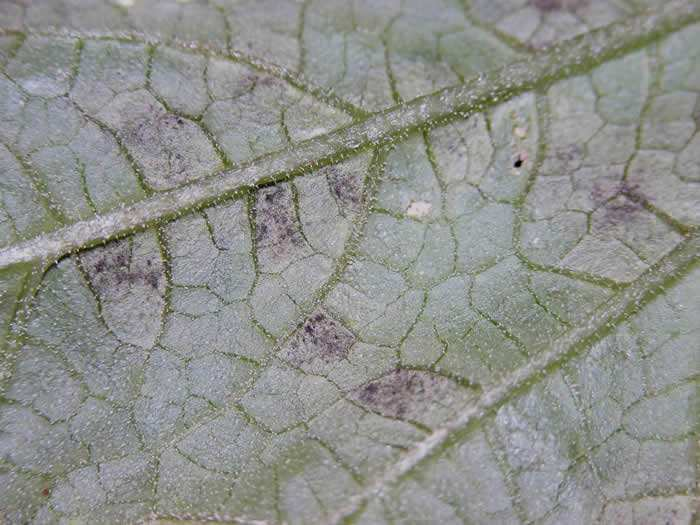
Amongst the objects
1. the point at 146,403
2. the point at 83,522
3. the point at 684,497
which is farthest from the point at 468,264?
the point at 83,522

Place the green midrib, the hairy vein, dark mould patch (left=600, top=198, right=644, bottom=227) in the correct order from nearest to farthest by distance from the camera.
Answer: the hairy vein, the green midrib, dark mould patch (left=600, top=198, right=644, bottom=227)

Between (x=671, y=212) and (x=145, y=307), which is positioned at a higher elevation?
(x=671, y=212)

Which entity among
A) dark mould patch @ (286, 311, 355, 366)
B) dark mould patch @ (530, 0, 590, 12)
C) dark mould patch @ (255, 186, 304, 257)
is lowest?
dark mould patch @ (286, 311, 355, 366)

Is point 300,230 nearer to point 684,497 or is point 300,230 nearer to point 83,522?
point 83,522

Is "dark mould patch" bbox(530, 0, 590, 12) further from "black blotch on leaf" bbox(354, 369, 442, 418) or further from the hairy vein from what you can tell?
"black blotch on leaf" bbox(354, 369, 442, 418)

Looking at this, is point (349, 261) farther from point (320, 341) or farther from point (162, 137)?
point (162, 137)

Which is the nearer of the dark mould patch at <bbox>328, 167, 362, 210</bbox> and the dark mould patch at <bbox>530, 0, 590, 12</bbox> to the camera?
the dark mould patch at <bbox>328, 167, 362, 210</bbox>

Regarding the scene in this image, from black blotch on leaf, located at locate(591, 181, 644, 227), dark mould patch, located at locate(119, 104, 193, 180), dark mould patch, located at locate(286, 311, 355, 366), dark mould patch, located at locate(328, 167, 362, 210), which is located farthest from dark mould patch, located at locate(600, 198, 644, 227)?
dark mould patch, located at locate(119, 104, 193, 180)
